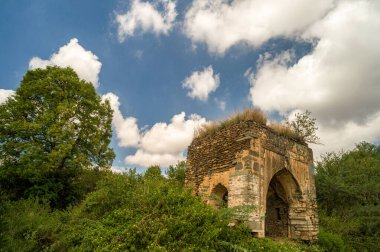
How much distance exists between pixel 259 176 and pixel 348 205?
10.1 meters

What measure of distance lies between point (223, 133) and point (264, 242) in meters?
4.31

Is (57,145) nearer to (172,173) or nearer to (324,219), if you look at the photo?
(172,173)

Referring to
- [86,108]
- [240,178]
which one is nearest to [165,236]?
[240,178]

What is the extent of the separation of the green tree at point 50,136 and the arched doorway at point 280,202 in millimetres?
10574

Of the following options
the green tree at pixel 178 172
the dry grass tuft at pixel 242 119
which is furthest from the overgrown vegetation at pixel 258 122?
the green tree at pixel 178 172

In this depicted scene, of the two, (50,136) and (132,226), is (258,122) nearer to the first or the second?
(132,226)

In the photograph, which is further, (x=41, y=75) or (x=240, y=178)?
(x=41, y=75)

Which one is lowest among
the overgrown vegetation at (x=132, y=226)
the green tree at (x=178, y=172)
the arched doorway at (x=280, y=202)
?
the overgrown vegetation at (x=132, y=226)

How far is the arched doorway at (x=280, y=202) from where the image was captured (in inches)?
415

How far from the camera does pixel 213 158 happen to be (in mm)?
10125

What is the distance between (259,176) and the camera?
8703mm

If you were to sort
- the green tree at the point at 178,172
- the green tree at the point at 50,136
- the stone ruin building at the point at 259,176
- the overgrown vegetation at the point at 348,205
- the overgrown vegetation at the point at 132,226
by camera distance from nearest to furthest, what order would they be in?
1. the overgrown vegetation at the point at 132,226
2. the stone ruin building at the point at 259,176
3. the overgrown vegetation at the point at 348,205
4. the green tree at the point at 50,136
5. the green tree at the point at 178,172

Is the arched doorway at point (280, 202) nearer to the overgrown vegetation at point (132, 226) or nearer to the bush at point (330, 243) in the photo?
the bush at point (330, 243)

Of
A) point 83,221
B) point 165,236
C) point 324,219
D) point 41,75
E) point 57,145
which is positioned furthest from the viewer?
point 41,75
